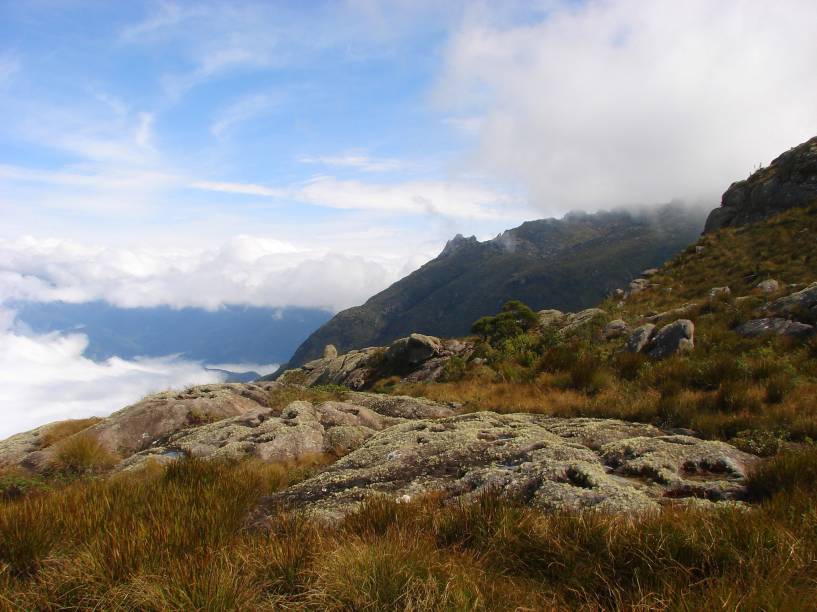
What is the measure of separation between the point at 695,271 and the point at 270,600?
35.0 metres

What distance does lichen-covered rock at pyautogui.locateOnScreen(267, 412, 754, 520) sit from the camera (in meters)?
5.60

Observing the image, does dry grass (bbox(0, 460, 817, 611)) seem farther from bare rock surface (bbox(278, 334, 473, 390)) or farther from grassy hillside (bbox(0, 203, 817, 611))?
bare rock surface (bbox(278, 334, 473, 390))

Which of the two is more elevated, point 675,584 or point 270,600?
point 270,600

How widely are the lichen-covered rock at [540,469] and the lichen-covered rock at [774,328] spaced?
861 centimetres

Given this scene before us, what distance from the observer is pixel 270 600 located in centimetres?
327

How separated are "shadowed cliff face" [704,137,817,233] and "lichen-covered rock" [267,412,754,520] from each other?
37.2 meters

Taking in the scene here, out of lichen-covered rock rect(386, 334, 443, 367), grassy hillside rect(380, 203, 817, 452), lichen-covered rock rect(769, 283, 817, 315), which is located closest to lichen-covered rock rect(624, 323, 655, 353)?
grassy hillside rect(380, 203, 817, 452)

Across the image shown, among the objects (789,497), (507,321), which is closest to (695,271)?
(507,321)

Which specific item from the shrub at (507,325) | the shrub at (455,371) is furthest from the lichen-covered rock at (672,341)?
the shrub at (507,325)

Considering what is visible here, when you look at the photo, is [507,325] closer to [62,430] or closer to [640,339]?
[640,339]

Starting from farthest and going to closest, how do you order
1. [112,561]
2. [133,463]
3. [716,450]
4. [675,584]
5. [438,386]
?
[438,386] → [133,463] → [716,450] → [112,561] → [675,584]

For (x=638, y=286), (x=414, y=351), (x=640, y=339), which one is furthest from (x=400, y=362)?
(x=638, y=286)

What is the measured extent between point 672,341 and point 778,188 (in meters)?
34.8

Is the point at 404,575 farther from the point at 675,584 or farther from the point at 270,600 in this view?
the point at 675,584
